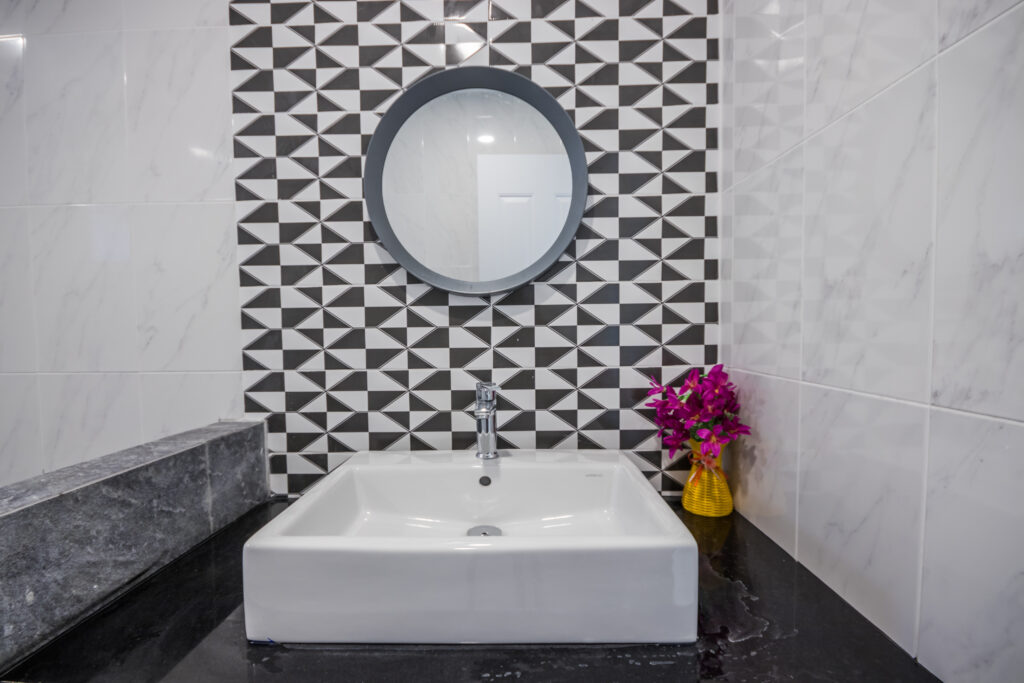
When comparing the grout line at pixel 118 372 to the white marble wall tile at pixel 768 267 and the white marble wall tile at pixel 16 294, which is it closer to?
the white marble wall tile at pixel 16 294

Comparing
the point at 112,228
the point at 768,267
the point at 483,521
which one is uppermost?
the point at 112,228

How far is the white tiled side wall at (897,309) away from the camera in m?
0.47

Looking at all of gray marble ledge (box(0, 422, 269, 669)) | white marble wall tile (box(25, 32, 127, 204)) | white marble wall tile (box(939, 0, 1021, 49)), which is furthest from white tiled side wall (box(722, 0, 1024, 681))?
white marble wall tile (box(25, 32, 127, 204))

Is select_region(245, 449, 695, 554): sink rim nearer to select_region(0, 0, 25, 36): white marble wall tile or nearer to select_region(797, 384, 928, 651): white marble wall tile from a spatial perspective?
select_region(797, 384, 928, 651): white marble wall tile

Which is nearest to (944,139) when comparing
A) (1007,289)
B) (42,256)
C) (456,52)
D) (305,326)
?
(1007,289)

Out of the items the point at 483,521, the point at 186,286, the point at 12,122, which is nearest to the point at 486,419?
the point at 483,521

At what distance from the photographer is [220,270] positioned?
1136 mm

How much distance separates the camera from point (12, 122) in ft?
3.69

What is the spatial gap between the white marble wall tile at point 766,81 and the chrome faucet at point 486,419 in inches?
26.9

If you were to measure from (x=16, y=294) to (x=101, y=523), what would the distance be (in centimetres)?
77

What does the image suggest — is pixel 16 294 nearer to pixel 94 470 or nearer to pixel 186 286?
pixel 186 286

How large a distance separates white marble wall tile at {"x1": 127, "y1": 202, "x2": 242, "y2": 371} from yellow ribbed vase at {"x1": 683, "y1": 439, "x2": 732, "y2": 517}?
1.05 metres

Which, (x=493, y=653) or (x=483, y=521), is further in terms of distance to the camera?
(x=483, y=521)

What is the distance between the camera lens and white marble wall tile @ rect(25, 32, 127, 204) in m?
1.12
